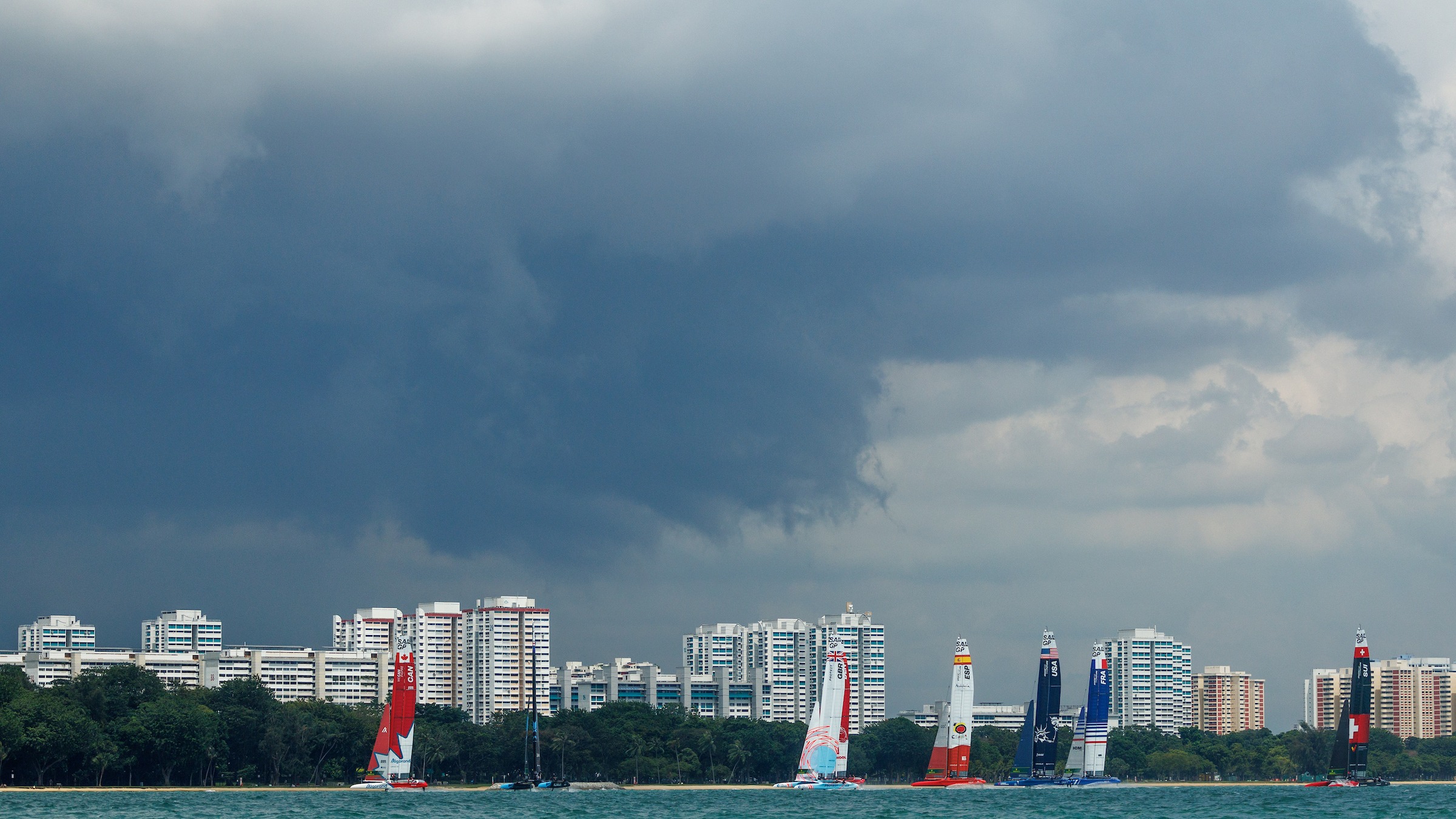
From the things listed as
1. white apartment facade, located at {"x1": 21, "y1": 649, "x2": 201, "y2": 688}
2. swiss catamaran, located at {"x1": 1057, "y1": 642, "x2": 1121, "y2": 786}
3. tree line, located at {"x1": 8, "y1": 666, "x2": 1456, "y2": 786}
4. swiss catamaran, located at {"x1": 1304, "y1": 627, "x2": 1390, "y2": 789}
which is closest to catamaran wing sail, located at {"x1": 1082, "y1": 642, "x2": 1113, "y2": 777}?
swiss catamaran, located at {"x1": 1057, "y1": 642, "x2": 1121, "y2": 786}

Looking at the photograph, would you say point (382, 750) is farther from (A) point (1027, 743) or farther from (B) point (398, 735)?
(A) point (1027, 743)

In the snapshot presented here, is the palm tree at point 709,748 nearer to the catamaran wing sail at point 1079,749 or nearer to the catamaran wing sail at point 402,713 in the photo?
the catamaran wing sail at point 1079,749

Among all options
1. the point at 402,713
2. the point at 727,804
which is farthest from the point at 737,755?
the point at 727,804

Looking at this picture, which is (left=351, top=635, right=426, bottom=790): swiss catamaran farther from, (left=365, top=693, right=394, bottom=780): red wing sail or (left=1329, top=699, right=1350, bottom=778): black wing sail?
(left=1329, top=699, right=1350, bottom=778): black wing sail

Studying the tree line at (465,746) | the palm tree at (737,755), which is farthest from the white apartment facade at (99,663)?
the palm tree at (737,755)

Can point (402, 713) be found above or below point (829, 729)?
above

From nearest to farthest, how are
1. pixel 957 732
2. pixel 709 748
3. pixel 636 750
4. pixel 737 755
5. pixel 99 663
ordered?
pixel 957 732
pixel 636 750
pixel 737 755
pixel 709 748
pixel 99 663
